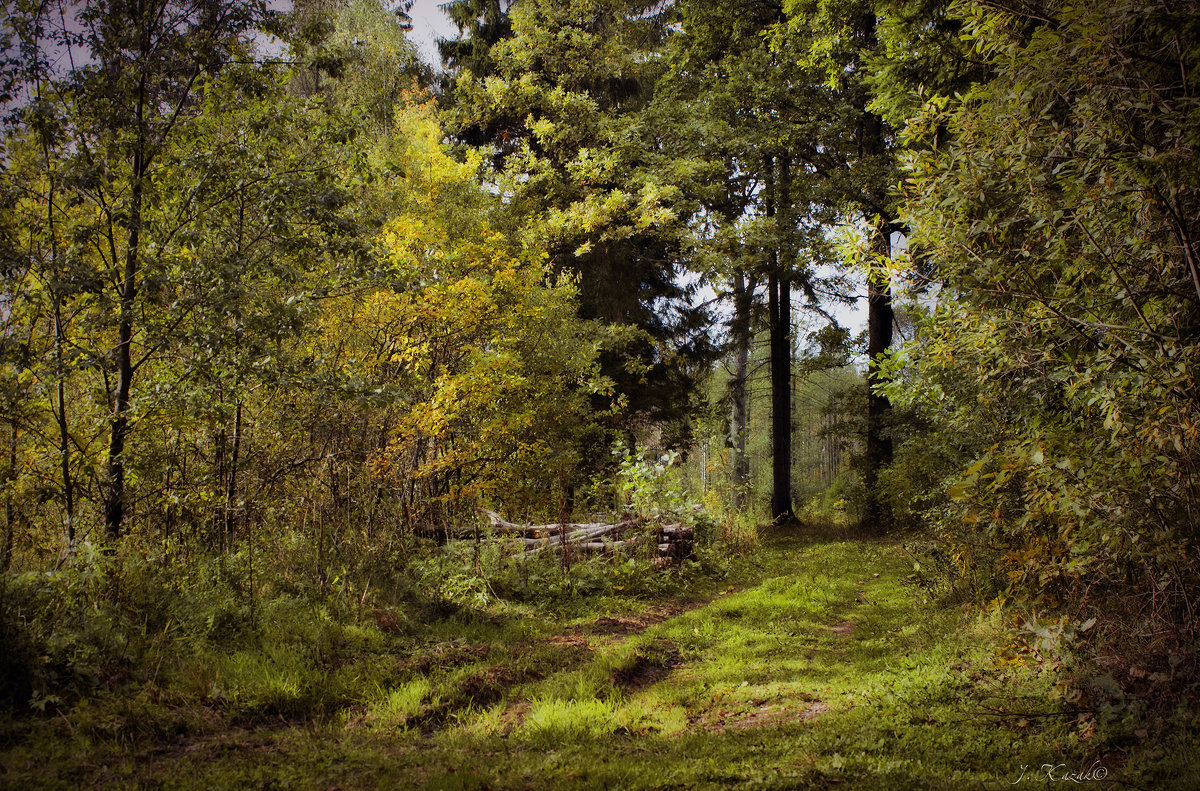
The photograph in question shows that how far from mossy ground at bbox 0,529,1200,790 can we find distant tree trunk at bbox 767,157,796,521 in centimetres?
963

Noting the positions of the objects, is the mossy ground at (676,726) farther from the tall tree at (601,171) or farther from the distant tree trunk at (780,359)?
the distant tree trunk at (780,359)

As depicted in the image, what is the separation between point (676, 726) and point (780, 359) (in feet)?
44.0

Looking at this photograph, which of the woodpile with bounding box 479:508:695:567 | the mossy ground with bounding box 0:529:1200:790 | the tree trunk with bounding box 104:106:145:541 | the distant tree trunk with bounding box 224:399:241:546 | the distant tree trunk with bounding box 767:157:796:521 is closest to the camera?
the mossy ground with bounding box 0:529:1200:790

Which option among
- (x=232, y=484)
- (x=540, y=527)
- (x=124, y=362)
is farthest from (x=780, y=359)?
(x=124, y=362)

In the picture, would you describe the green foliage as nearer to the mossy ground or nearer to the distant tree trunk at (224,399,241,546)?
the mossy ground

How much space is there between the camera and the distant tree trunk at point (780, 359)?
1612 centimetres

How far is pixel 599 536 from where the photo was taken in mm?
10086

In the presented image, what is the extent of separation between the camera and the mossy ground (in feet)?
11.1

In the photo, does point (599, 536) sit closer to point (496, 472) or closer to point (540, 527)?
point (540, 527)

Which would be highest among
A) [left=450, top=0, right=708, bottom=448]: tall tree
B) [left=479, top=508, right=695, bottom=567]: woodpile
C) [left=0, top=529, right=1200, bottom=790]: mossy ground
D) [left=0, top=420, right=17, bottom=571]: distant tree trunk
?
[left=450, top=0, right=708, bottom=448]: tall tree

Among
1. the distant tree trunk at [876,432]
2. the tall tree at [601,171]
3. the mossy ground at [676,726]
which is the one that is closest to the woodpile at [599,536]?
the mossy ground at [676,726]

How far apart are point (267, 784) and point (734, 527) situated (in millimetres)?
10481

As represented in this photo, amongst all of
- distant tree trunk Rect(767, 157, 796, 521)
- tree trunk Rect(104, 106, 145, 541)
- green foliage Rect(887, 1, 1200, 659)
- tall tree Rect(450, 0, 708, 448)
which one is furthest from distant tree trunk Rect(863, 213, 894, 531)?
tree trunk Rect(104, 106, 145, 541)

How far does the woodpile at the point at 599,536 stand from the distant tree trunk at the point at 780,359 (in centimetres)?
626
